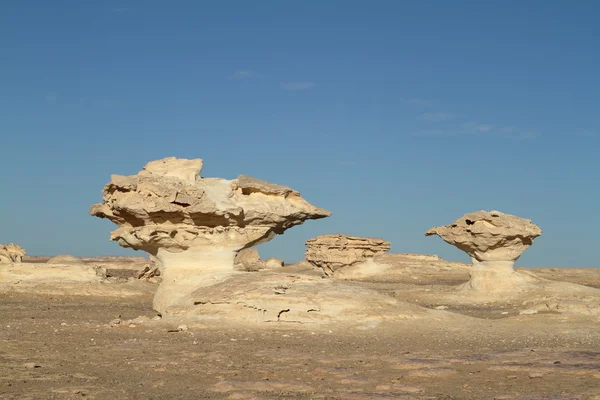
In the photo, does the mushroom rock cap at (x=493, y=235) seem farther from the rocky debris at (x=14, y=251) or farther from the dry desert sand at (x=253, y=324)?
the rocky debris at (x=14, y=251)

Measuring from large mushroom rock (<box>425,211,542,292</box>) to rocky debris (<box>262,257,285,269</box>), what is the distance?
81.0 ft

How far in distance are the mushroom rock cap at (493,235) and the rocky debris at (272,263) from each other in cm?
2463

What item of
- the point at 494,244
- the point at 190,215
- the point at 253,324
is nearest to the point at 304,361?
the point at 253,324

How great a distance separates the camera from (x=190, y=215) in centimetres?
1650

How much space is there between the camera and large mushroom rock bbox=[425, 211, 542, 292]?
80.1 feet

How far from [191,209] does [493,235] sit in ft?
41.1

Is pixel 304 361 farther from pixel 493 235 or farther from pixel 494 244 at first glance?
pixel 494 244

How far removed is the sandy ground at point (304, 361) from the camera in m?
7.81

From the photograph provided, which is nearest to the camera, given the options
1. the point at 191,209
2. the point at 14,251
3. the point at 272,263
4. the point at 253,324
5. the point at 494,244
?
the point at 253,324

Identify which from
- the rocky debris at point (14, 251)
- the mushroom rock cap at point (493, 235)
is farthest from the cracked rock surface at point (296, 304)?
the rocky debris at point (14, 251)

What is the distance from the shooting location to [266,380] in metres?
8.37

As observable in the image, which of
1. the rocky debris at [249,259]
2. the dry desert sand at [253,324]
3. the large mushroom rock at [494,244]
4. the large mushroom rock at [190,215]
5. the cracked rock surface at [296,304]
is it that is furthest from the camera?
the rocky debris at [249,259]

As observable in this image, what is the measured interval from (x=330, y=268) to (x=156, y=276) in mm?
9371

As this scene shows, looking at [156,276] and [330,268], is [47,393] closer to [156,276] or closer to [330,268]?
[156,276]
